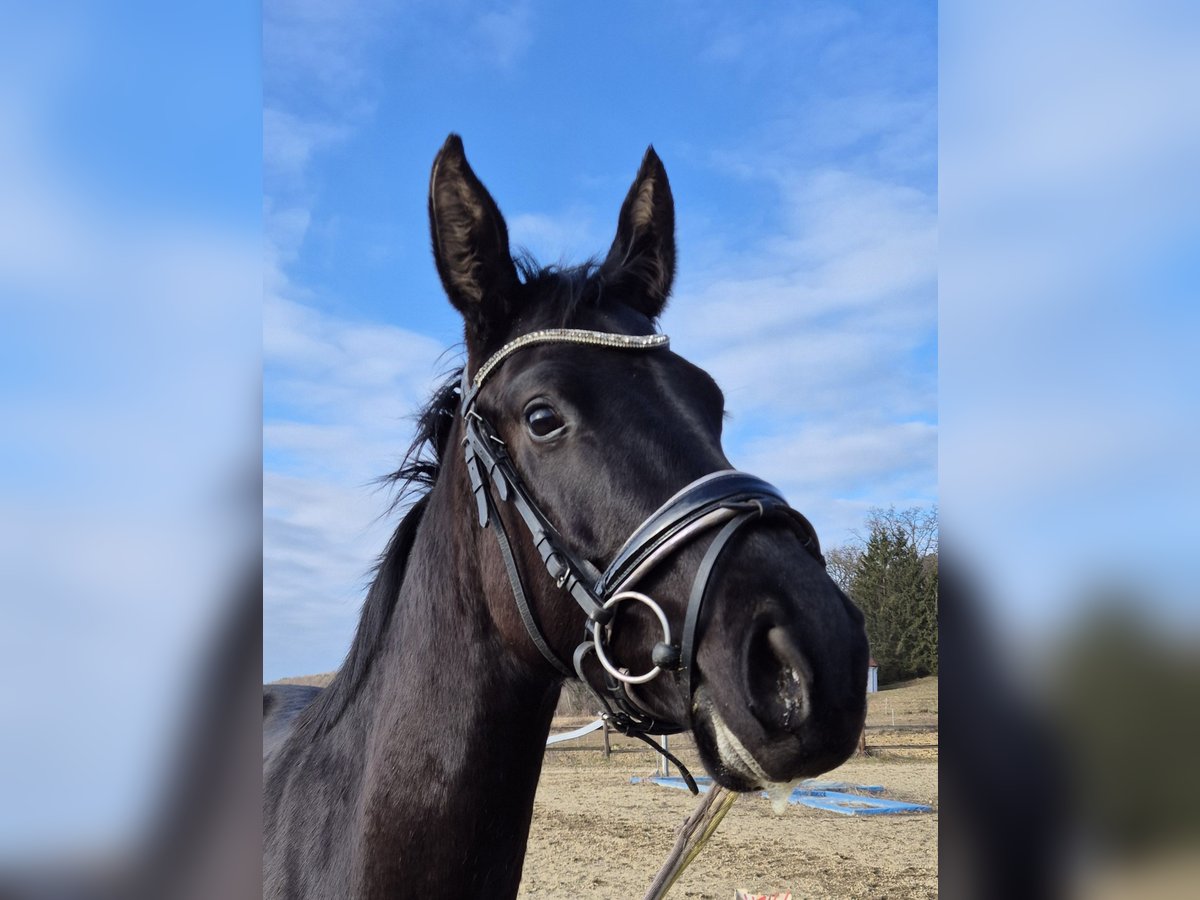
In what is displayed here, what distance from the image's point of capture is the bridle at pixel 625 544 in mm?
1745

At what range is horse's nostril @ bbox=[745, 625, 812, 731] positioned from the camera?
1.55 m

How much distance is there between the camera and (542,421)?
2129 millimetres

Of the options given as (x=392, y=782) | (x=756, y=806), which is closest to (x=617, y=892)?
(x=756, y=806)

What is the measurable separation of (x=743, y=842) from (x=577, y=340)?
11.3 m

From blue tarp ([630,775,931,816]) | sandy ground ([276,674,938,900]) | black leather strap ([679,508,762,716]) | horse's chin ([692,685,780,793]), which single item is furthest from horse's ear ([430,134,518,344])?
blue tarp ([630,775,931,816])

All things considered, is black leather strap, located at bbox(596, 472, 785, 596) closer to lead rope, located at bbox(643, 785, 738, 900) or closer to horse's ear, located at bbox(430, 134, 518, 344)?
horse's ear, located at bbox(430, 134, 518, 344)

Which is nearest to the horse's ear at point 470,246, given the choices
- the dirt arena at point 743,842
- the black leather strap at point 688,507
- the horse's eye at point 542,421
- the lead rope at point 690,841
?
the horse's eye at point 542,421

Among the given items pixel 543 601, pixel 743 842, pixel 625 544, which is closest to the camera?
pixel 625 544

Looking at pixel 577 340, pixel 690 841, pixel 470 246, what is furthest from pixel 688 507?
pixel 690 841

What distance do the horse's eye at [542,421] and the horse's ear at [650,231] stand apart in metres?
0.68

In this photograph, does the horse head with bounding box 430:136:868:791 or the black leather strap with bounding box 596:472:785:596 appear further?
the black leather strap with bounding box 596:472:785:596

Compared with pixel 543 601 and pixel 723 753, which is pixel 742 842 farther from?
pixel 723 753

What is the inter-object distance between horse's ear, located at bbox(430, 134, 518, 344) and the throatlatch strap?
0.60 metres
